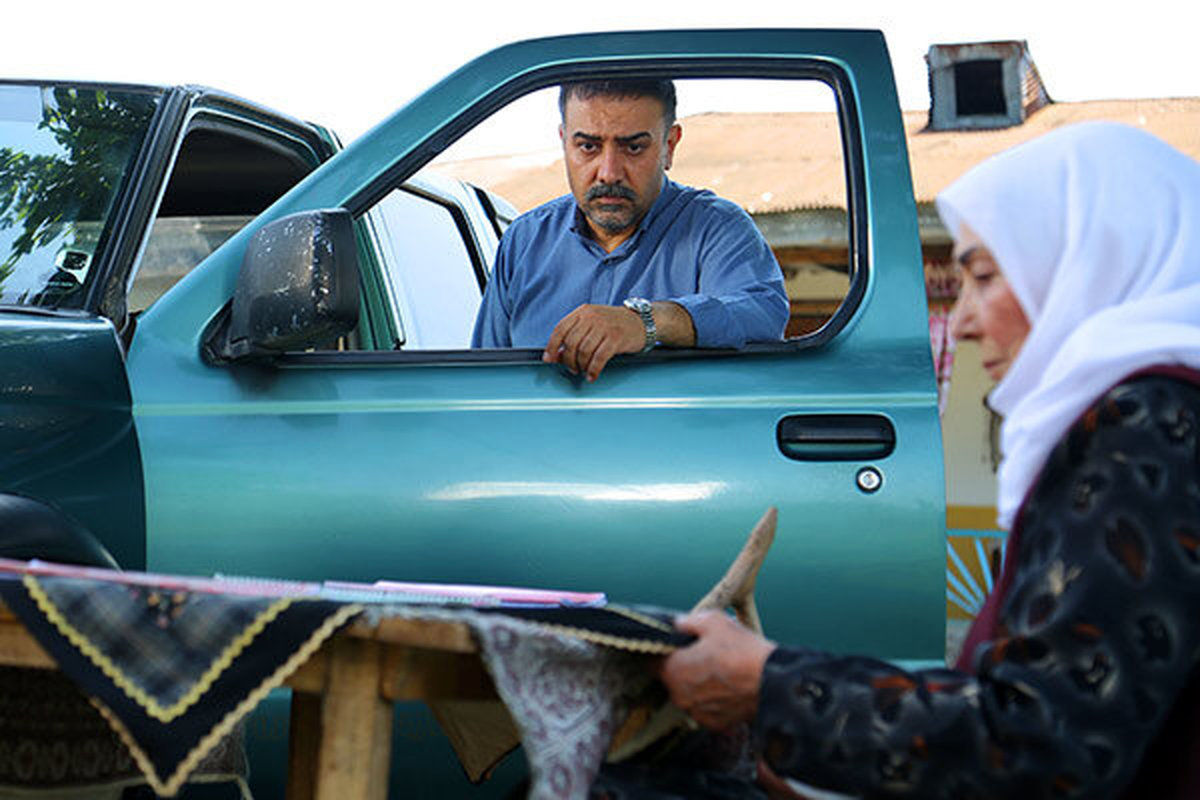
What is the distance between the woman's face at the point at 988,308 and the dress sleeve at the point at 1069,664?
19 centimetres

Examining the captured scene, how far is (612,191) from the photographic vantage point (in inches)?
123

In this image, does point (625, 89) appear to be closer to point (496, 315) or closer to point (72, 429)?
point (496, 315)

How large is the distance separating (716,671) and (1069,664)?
0.39 m

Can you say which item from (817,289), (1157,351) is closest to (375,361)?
(1157,351)

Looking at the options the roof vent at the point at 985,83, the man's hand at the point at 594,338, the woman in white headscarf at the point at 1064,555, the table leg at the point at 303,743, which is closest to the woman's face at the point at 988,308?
the woman in white headscarf at the point at 1064,555

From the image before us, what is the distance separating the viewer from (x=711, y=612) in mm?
1592

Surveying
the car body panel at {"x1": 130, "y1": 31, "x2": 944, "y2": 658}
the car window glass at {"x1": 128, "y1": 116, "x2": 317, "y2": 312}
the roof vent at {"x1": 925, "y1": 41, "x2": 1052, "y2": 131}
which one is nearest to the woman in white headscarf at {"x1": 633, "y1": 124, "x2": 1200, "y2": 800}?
the car body panel at {"x1": 130, "y1": 31, "x2": 944, "y2": 658}

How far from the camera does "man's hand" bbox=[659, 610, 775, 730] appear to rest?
4.89ft

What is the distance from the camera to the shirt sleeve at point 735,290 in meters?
2.63

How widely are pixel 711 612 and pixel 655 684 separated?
0.13 m

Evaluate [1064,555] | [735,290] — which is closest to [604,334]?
[735,290]

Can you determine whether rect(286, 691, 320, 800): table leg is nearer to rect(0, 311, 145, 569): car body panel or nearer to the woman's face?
rect(0, 311, 145, 569): car body panel

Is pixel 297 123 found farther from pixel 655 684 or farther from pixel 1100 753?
pixel 1100 753

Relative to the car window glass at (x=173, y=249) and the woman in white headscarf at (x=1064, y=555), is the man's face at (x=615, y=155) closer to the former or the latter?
the car window glass at (x=173, y=249)
